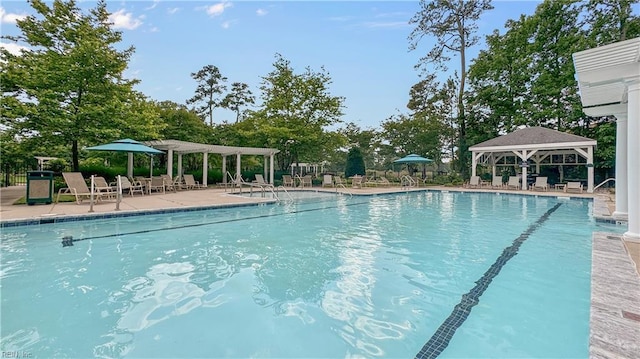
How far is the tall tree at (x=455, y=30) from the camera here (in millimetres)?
24078

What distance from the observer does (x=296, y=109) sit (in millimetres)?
21875

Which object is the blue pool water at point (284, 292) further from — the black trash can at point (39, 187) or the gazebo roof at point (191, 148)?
the gazebo roof at point (191, 148)

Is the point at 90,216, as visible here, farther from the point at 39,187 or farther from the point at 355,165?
the point at 355,165

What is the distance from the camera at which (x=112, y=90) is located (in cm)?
1241

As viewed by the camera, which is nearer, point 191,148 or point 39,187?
point 39,187

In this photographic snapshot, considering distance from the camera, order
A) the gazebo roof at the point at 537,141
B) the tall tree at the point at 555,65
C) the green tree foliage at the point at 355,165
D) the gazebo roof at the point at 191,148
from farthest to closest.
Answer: the green tree foliage at the point at 355,165 → the tall tree at the point at 555,65 → the gazebo roof at the point at 537,141 → the gazebo roof at the point at 191,148

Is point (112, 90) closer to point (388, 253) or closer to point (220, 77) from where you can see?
point (388, 253)

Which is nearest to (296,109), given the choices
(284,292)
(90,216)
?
(90,216)

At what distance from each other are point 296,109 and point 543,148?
1518 cm

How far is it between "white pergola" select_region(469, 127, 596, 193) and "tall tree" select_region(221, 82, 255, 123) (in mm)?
20893

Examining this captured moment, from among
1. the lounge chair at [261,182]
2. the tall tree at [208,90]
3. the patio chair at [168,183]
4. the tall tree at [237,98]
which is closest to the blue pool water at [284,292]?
the lounge chair at [261,182]

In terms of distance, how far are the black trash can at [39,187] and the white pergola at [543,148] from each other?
68.1 feet

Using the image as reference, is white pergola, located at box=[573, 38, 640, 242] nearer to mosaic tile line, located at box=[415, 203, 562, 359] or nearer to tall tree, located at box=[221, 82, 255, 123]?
mosaic tile line, located at box=[415, 203, 562, 359]

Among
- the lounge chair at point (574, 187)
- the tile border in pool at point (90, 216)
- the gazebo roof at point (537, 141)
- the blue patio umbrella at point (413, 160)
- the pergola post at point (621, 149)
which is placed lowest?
the tile border in pool at point (90, 216)
